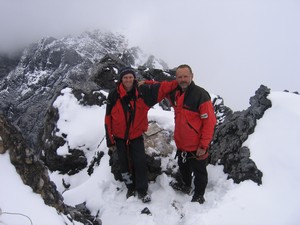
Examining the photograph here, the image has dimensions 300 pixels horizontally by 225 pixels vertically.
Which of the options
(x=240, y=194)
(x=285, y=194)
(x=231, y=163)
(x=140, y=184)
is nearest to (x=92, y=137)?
(x=140, y=184)

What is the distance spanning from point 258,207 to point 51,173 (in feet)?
26.4

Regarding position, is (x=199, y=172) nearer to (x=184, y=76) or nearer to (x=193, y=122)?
(x=193, y=122)

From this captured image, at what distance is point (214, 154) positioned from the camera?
10352 millimetres

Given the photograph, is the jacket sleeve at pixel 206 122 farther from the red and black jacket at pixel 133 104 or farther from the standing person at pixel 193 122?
the red and black jacket at pixel 133 104

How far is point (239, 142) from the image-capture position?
391 inches

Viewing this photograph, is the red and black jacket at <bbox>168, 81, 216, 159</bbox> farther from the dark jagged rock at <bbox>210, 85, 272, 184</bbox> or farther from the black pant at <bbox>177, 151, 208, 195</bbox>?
the dark jagged rock at <bbox>210, 85, 272, 184</bbox>

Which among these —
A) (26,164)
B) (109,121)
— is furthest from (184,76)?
(26,164)

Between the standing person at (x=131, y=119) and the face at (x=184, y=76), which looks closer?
the face at (x=184, y=76)

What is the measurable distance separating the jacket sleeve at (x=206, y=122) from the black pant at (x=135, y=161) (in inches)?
68.9

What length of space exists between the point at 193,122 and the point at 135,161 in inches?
76.3

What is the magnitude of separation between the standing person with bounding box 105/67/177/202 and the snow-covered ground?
2.02ft

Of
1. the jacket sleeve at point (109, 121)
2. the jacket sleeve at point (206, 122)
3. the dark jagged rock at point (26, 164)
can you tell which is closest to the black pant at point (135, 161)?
the jacket sleeve at point (109, 121)

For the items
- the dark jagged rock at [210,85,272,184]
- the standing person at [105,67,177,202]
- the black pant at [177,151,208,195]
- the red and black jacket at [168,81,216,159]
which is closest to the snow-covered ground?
the dark jagged rock at [210,85,272,184]

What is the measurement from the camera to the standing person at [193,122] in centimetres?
807
